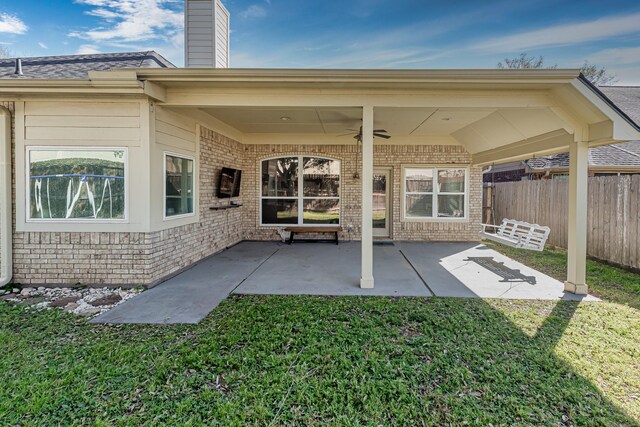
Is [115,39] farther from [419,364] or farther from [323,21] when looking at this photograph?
[419,364]

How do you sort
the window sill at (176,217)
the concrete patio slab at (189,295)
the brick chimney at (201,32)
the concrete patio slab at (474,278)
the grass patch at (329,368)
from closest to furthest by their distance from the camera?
the grass patch at (329,368) < the concrete patio slab at (189,295) < the concrete patio slab at (474,278) < the window sill at (176,217) < the brick chimney at (201,32)

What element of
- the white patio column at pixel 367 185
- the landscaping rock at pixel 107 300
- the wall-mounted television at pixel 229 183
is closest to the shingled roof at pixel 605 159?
the white patio column at pixel 367 185

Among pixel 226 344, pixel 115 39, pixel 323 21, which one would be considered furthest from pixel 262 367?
pixel 115 39

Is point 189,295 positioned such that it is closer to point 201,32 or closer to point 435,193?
point 201,32

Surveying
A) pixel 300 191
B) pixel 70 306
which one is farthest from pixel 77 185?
pixel 300 191

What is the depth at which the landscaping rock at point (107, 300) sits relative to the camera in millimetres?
4242

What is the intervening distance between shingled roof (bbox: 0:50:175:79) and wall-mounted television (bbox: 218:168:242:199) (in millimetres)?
2628

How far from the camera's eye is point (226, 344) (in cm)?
311

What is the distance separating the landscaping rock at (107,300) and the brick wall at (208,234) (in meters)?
0.44

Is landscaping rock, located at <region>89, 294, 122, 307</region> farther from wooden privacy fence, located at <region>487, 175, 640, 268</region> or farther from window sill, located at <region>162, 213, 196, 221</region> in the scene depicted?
wooden privacy fence, located at <region>487, 175, 640, 268</region>

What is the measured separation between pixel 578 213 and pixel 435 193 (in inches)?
181

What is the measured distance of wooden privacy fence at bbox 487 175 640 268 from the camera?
606cm

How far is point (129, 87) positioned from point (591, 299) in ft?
24.1

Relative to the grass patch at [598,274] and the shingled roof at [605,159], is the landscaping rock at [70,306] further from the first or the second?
the shingled roof at [605,159]
